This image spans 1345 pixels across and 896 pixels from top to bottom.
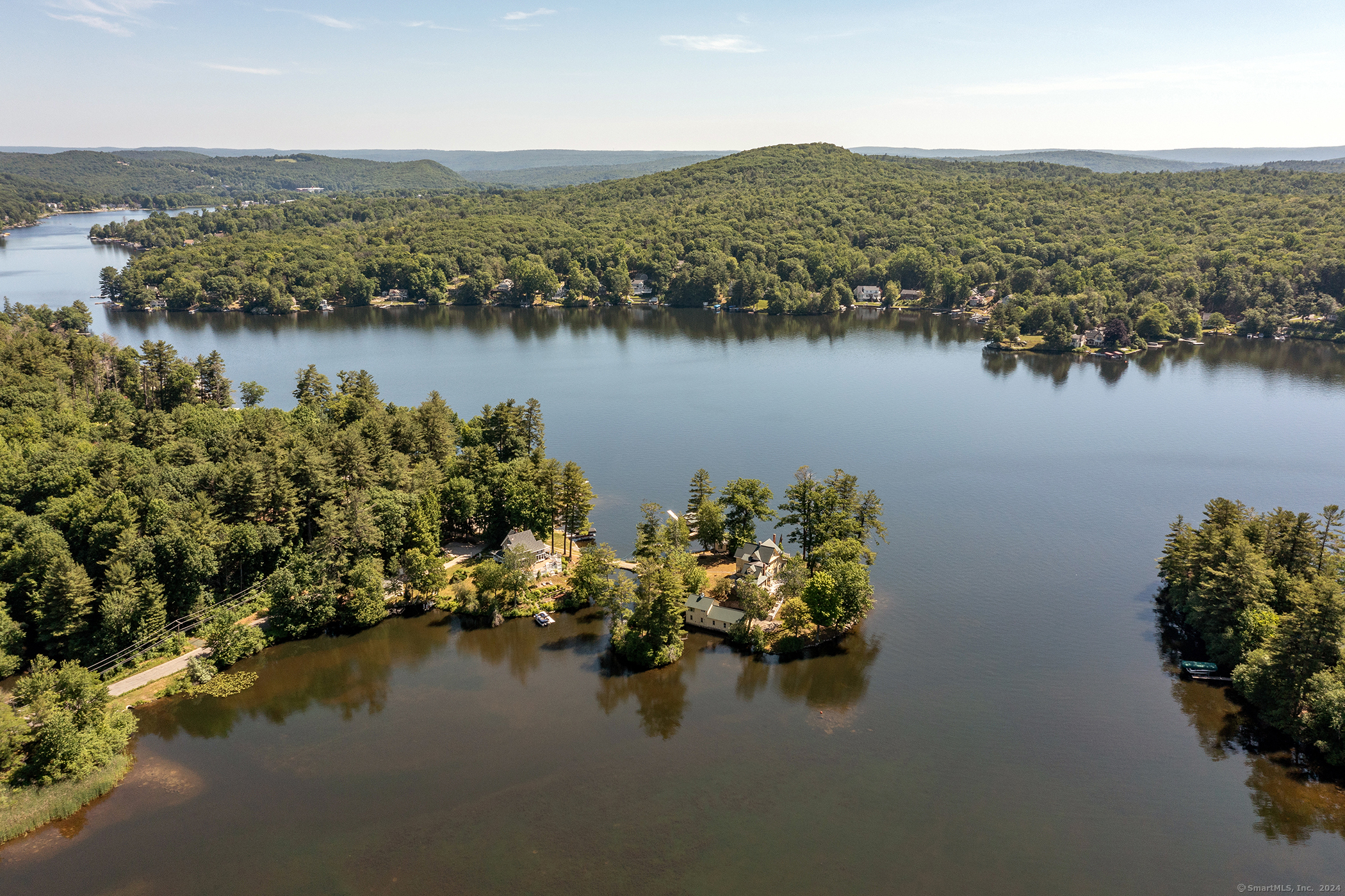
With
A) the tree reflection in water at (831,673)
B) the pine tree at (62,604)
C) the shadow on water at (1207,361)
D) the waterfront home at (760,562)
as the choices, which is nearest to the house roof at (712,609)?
the waterfront home at (760,562)

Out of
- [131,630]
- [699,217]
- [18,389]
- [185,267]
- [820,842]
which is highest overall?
[699,217]

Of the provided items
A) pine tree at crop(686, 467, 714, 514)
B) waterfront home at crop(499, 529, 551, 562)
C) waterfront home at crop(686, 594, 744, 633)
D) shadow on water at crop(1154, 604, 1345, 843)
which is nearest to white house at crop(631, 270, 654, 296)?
pine tree at crop(686, 467, 714, 514)

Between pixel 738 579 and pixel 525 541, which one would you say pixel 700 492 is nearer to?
pixel 738 579

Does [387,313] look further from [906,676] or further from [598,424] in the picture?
[906,676]

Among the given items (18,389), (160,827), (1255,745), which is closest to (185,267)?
(18,389)

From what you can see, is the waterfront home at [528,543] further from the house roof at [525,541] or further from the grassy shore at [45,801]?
the grassy shore at [45,801]

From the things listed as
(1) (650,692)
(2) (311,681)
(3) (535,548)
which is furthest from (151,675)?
(1) (650,692)
